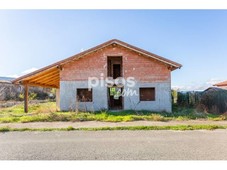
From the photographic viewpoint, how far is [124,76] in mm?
17328

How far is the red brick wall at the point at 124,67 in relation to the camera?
17203 millimetres

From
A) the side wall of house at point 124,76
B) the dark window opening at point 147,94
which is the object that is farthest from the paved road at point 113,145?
the dark window opening at point 147,94

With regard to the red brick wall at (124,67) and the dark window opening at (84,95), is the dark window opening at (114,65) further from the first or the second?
the dark window opening at (84,95)

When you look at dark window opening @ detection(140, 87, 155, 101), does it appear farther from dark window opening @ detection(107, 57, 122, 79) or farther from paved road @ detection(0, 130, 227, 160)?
paved road @ detection(0, 130, 227, 160)

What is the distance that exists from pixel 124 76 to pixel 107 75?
1.26 meters

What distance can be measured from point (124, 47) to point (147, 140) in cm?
1051

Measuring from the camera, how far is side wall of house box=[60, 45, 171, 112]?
17031 mm

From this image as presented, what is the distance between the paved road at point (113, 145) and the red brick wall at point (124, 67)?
8092mm

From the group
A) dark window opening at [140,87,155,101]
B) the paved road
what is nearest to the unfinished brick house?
dark window opening at [140,87,155,101]

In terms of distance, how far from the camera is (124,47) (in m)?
17.3

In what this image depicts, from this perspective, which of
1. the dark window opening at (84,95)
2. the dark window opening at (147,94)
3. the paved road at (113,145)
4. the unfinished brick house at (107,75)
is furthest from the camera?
the dark window opening at (147,94)

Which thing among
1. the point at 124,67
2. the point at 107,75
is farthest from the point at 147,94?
the point at 107,75

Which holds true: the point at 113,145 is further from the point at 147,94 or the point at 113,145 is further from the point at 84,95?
the point at 84,95
